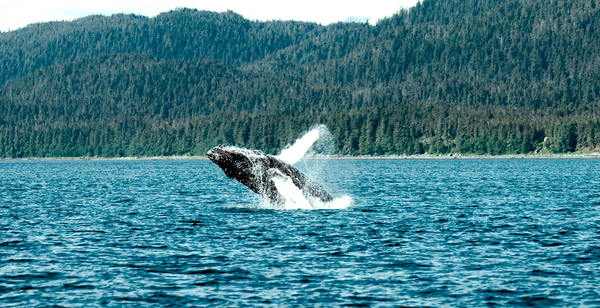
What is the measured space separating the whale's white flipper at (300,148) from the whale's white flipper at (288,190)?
1024 millimetres

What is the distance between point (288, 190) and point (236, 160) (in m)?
4.42

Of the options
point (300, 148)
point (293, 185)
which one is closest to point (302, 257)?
point (300, 148)

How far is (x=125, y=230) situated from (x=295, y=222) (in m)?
9.64

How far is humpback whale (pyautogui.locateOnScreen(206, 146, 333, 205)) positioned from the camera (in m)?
36.2

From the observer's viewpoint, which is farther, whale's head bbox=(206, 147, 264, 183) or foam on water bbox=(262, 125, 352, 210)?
whale's head bbox=(206, 147, 264, 183)

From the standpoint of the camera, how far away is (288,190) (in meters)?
39.6

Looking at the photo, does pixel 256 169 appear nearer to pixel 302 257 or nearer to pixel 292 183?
pixel 292 183

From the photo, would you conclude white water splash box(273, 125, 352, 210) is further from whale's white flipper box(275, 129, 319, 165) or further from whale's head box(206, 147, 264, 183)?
whale's head box(206, 147, 264, 183)

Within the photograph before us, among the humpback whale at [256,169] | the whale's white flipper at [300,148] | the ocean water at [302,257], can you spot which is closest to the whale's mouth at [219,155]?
the humpback whale at [256,169]

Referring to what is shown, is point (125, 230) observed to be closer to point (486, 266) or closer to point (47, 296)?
point (47, 296)

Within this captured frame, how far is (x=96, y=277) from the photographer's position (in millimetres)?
27156

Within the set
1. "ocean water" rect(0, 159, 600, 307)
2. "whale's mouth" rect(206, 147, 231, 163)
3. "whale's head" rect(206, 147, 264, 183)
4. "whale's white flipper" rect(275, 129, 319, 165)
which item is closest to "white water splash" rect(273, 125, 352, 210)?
"whale's white flipper" rect(275, 129, 319, 165)

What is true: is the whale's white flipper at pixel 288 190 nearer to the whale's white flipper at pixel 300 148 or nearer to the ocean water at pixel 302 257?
the ocean water at pixel 302 257

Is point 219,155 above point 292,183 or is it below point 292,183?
above
